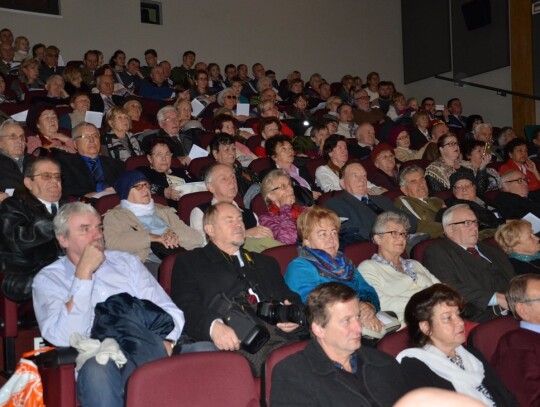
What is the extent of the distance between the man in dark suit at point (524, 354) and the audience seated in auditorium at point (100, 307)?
1269 millimetres

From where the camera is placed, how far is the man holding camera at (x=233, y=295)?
2.46 metres

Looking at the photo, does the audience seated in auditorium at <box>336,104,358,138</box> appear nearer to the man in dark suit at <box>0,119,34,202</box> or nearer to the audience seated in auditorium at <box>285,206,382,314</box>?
the man in dark suit at <box>0,119,34,202</box>

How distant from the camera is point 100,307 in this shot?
2.49m

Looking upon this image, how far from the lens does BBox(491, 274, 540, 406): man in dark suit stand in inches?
101

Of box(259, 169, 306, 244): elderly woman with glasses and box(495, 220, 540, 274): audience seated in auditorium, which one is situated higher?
box(259, 169, 306, 244): elderly woman with glasses

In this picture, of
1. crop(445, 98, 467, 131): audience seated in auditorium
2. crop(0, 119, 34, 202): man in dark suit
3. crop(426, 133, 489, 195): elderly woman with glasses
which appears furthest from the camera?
crop(445, 98, 467, 131): audience seated in auditorium

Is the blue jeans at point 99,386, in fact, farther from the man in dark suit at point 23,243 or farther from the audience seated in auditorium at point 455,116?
the audience seated in auditorium at point 455,116

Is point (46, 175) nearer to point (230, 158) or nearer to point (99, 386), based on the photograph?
point (99, 386)

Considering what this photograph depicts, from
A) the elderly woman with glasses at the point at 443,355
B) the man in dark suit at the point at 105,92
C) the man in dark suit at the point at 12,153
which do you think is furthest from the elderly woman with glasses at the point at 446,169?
the man in dark suit at the point at 105,92

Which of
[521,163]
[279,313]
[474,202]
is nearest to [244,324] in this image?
[279,313]

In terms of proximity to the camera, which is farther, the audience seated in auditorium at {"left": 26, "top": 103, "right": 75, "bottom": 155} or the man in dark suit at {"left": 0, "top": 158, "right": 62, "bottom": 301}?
the audience seated in auditorium at {"left": 26, "top": 103, "right": 75, "bottom": 155}

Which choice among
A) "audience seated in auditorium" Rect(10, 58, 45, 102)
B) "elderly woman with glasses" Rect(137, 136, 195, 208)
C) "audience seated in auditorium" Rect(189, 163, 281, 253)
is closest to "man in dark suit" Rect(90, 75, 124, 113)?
"audience seated in auditorium" Rect(10, 58, 45, 102)

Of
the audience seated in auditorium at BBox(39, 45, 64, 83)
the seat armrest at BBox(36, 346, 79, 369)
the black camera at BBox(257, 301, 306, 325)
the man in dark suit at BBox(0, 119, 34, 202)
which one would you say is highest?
the audience seated in auditorium at BBox(39, 45, 64, 83)

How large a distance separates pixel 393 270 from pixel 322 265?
0.46 meters
